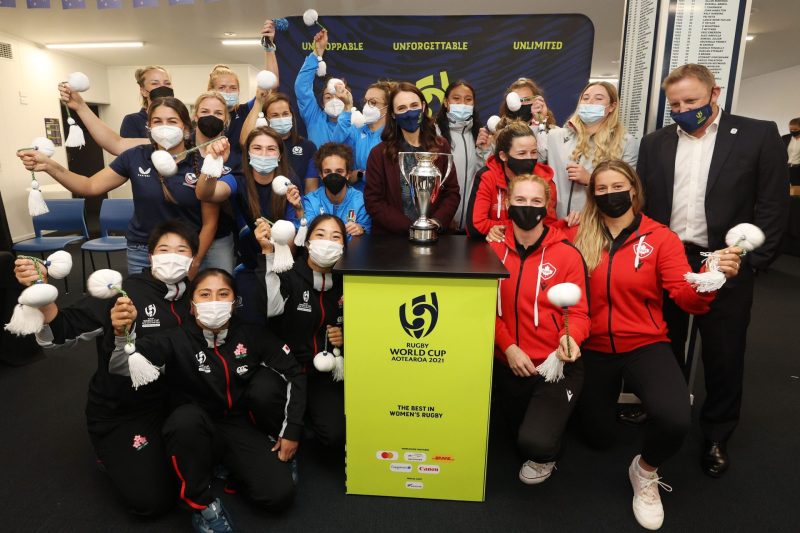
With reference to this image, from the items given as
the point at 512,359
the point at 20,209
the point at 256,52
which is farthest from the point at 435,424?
the point at 256,52

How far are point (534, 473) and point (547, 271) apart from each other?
949mm

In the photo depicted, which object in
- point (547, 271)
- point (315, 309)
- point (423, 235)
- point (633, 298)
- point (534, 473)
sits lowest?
point (534, 473)

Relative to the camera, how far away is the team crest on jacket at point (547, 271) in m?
2.28

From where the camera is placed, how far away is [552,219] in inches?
104

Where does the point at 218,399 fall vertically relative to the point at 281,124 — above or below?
below

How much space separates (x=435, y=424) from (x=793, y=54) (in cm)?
1239

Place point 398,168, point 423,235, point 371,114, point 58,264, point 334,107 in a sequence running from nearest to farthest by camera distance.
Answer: point 58,264 → point 423,235 → point 398,168 → point 371,114 → point 334,107

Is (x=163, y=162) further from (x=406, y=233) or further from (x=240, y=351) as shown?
(x=406, y=233)

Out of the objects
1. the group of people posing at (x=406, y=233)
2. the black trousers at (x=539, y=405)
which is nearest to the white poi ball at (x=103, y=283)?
the group of people posing at (x=406, y=233)

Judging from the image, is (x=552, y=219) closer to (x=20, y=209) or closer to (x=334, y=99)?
(x=334, y=99)

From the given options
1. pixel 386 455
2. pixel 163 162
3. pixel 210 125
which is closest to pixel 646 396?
pixel 386 455

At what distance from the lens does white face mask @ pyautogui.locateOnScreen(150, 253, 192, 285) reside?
2234 mm

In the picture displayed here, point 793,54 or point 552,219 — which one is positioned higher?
point 793,54

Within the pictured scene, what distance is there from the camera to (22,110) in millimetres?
8602
